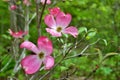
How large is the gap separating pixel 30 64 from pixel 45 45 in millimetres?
92

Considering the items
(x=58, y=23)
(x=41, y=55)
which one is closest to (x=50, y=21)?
(x=58, y=23)

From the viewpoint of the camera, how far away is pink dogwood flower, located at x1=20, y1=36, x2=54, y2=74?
1299 mm

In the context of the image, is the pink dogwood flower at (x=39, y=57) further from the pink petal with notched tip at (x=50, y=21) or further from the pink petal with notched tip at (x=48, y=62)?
the pink petal with notched tip at (x=50, y=21)

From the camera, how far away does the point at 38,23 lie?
1397 mm

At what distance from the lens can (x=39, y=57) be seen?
A: 53.3 inches

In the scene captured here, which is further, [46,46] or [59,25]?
[59,25]

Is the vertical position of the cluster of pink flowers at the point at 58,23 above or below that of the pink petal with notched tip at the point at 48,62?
above

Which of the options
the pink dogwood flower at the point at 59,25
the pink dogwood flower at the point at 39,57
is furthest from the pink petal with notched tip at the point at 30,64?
the pink dogwood flower at the point at 59,25

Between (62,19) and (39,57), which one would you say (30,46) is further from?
(62,19)

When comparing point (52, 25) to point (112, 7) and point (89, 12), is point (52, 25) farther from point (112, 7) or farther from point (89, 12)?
point (112, 7)

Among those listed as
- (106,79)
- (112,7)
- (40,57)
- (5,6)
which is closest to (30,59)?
(40,57)

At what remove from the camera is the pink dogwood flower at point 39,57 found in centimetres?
130

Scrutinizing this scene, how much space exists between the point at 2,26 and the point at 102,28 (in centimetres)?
199

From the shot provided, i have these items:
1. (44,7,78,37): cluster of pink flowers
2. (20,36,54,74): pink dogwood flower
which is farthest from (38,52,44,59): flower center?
(44,7,78,37): cluster of pink flowers
